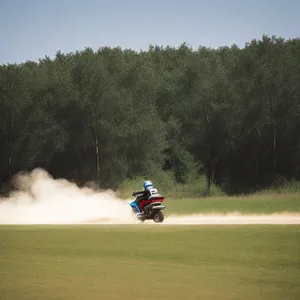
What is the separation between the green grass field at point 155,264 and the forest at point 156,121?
3950 centimetres

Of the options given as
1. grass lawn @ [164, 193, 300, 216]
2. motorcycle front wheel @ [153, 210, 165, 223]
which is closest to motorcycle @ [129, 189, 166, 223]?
motorcycle front wheel @ [153, 210, 165, 223]

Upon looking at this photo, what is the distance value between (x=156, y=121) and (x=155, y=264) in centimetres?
5233

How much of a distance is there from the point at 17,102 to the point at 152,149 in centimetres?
1896

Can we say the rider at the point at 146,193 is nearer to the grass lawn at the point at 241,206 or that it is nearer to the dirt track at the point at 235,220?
the dirt track at the point at 235,220

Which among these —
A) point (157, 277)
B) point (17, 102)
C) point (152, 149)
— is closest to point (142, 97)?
point (152, 149)

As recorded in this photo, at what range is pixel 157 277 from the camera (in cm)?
1340

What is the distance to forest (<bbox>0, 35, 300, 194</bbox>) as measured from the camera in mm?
62781

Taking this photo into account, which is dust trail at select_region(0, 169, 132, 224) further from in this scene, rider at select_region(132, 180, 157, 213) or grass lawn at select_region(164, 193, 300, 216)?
rider at select_region(132, 180, 157, 213)

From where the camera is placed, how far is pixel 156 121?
222 ft

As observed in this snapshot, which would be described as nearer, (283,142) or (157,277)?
(157,277)

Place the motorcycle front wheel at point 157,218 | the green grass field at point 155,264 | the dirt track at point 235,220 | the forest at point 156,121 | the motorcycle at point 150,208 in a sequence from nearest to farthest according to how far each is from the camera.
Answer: the green grass field at point 155,264
the dirt track at point 235,220
the motorcycle at point 150,208
the motorcycle front wheel at point 157,218
the forest at point 156,121

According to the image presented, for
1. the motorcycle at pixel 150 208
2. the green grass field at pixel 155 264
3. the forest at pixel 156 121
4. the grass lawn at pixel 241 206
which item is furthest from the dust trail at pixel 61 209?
the forest at pixel 156 121

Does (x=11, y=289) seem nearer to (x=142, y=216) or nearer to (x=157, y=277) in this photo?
(x=157, y=277)

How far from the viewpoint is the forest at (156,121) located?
206 feet
